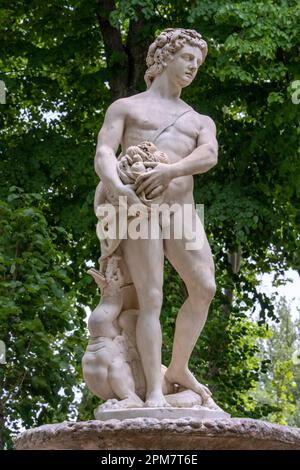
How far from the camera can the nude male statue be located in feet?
28.3

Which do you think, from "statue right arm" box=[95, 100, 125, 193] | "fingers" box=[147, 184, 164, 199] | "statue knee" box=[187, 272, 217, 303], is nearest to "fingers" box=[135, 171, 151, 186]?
"fingers" box=[147, 184, 164, 199]

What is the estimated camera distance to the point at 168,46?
920 cm

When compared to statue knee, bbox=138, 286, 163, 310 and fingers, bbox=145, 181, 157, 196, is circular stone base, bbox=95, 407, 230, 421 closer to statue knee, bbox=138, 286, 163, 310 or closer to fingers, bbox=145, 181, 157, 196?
statue knee, bbox=138, 286, 163, 310

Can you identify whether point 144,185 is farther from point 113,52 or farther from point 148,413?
point 113,52

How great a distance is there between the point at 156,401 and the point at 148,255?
39.9 inches

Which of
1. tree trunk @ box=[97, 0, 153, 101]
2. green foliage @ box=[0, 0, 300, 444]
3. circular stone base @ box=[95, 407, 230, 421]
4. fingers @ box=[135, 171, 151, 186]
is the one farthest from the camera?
tree trunk @ box=[97, 0, 153, 101]

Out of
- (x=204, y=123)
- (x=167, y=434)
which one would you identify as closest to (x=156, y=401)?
(x=167, y=434)

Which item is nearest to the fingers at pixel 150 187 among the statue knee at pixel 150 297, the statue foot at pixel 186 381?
the statue knee at pixel 150 297

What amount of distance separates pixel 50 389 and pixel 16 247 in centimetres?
148

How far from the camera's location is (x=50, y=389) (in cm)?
1263

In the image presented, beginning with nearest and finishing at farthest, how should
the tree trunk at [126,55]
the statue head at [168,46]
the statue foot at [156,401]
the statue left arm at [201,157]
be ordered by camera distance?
the statue foot at [156,401] → the statue left arm at [201,157] → the statue head at [168,46] → the tree trunk at [126,55]

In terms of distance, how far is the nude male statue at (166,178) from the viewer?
8625 millimetres

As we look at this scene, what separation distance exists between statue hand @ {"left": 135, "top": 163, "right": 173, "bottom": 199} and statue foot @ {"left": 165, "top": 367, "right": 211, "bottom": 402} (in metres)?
1.27

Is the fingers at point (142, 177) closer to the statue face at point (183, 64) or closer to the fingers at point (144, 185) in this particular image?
the fingers at point (144, 185)
